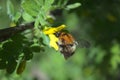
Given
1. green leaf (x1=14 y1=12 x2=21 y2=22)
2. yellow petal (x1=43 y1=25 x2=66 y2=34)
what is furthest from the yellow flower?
green leaf (x1=14 y1=12 x2=21 y2=22)

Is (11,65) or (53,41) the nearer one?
(53,41)

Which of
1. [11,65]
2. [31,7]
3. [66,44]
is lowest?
[11,65]

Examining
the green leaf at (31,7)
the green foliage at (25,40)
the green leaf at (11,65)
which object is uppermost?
the green leaf at (31,7)

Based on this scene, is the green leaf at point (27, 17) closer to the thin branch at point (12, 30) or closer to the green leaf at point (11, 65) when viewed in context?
the thin branch at point (12, 30)

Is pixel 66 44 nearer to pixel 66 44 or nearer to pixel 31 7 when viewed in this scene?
pixel 66 44

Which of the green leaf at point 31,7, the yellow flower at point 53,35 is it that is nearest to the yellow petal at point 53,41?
the yellow flower at point 53,35

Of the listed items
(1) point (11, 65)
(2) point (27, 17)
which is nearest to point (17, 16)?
(2) point (27, 17)

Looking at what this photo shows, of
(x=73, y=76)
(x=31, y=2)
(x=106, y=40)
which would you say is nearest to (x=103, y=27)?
(x=106, y=40)

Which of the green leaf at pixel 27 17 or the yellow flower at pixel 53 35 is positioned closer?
the yellow flower at pixel 53 35

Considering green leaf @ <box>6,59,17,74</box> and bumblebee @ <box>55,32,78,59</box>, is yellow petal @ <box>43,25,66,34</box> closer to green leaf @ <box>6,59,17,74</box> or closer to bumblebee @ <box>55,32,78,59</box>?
bumblebee @ <box>55,32,78,59</box>
